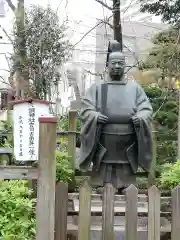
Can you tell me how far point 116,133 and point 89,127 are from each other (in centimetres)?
34

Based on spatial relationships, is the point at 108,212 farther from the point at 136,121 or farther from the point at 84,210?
Answer: the point at 136,121

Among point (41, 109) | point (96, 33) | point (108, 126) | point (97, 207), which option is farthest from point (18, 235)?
point (96, 33)

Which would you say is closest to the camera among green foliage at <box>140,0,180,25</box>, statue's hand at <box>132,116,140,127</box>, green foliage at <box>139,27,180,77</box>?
statue's hand at <box>132,116,140,127</box>

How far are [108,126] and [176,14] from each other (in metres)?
6.41

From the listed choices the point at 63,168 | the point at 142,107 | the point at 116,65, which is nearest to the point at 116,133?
the point at 142,107

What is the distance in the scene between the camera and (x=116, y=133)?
480 cm

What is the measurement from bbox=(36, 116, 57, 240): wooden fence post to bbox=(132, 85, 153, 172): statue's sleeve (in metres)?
2.11

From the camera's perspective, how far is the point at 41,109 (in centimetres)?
520

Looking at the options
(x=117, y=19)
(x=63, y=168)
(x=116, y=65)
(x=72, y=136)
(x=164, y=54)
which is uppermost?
(x=117, y=19)

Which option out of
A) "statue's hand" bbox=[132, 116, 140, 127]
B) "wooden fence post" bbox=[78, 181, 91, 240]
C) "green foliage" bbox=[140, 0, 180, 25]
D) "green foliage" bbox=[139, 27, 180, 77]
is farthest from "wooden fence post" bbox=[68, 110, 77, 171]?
"green foliage" bbox=[140, 0, 180, 25]

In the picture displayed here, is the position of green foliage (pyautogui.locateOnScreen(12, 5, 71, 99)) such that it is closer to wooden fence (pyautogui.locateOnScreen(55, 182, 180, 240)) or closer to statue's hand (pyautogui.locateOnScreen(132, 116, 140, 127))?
statue's hand (pyautogui.locateOnScreen(132, 116, 140, 127))

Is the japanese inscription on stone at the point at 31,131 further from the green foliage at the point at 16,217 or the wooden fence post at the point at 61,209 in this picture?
the wooden fence post at the point at 61,209

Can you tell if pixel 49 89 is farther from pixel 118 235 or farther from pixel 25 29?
pixel 118 235

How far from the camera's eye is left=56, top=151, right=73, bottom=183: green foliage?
232 inches
